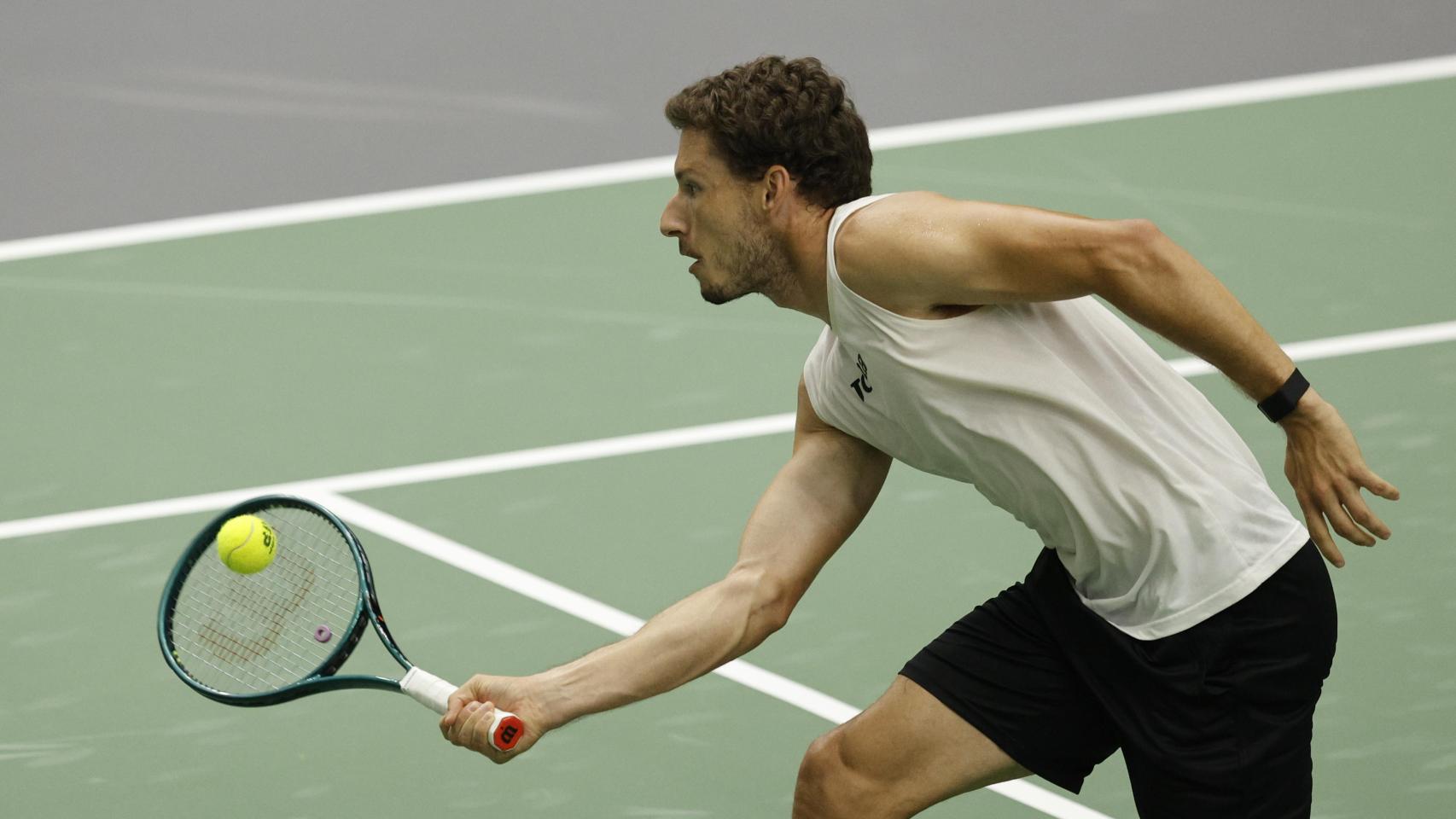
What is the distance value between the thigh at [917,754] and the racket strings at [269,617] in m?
1.12

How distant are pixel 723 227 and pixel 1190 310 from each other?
777mm

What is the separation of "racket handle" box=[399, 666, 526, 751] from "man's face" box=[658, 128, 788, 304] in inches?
30.1

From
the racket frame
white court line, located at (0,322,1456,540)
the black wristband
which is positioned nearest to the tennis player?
the black wristband

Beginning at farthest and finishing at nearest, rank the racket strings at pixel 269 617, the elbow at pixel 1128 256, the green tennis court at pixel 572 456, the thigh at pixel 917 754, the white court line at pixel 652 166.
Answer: the white court line at pixel 652 166
the green tennis court at pixel 572 456
the racket strings at pixel 269 617
the thigh at pixel 917 754
the elbow at pixel 1128 256

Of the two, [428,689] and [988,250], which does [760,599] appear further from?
[988,250]

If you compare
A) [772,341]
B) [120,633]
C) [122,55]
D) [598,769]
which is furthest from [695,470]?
[122,55]

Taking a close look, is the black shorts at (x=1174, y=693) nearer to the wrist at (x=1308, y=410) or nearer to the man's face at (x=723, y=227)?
the wrist at (x=1308, y=410)

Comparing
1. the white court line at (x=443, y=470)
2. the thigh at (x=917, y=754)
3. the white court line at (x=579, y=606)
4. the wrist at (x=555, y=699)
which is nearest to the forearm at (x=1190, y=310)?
the thigh at (x=917, y=754)

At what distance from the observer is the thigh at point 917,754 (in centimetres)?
332

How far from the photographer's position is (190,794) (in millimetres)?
4293

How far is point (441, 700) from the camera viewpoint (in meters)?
3.24

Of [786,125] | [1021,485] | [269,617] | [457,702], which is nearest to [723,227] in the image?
[786,125]

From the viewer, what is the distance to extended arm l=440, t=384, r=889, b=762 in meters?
3.16

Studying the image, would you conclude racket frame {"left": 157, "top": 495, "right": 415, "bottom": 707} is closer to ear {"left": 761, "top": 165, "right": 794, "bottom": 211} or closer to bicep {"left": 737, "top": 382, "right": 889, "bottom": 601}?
bicep {"left": 737, "top": 382, "right": 889, "bottom": 601}
